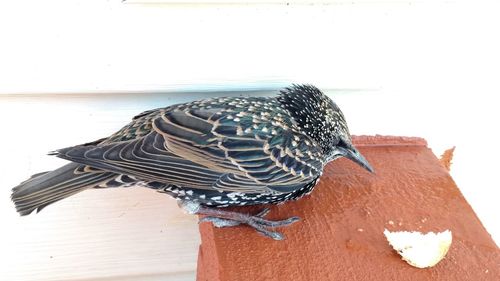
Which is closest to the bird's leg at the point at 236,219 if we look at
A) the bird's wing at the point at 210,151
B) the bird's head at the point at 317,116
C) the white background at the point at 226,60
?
the bird's wing at the point at 210,151

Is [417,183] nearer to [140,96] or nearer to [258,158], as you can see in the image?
[258,158]

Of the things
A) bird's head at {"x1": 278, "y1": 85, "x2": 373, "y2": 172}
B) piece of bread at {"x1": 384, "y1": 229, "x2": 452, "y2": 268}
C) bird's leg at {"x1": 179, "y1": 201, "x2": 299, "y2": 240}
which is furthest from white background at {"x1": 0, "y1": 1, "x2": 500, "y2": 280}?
piece of bread at {"x1": 384, "y1": 229, "x2": 452, "y2": 268}

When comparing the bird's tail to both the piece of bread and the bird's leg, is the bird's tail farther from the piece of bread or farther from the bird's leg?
the piece of bread

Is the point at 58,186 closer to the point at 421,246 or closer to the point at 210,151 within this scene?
the point at 210,151

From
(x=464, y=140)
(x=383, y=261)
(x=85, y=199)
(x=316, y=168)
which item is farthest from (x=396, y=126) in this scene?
(x=85, y=199)

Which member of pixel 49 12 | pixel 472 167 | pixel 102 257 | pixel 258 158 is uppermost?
pixel 49 12

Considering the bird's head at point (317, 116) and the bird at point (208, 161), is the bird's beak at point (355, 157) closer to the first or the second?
the bird's head at point (317, 116)
